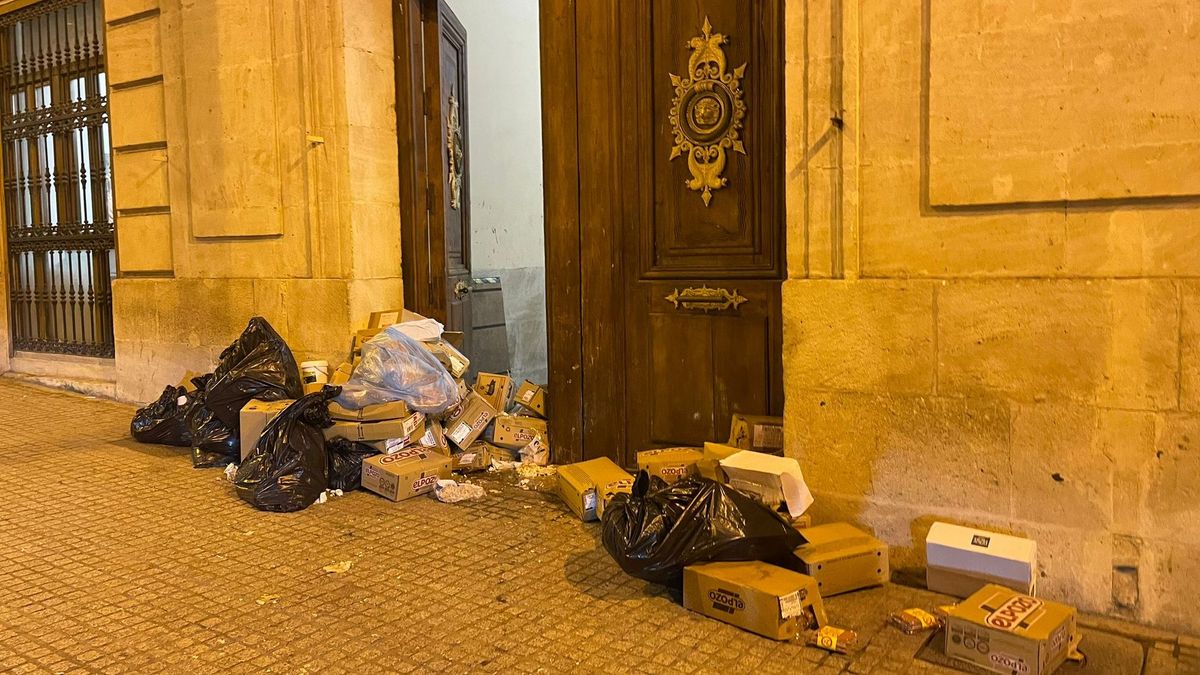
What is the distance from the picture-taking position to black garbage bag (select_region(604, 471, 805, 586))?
3.30 metres

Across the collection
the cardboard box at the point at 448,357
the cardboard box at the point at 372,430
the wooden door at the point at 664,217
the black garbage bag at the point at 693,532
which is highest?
the wooden door at the point at 664,217

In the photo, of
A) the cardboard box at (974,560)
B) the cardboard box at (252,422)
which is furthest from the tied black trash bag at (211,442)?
the cardboard box at (974,560)

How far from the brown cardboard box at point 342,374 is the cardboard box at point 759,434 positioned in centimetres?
237

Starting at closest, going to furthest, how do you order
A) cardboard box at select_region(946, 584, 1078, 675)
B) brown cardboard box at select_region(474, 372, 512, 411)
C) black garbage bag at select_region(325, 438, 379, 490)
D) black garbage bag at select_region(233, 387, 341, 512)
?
cardboard box at select_region(946, 584, 1078, 675) → black garbage bag at select_region(233, 387, 341, 512) → black garbage bag at select_region(325, 438, 379, 490) → brown cardboard box at select_region(474, 372, 512, 411)

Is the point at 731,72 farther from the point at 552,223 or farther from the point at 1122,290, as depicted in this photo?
the point at 1122,290

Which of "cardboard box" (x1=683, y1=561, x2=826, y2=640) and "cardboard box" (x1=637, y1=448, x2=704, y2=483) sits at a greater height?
"cardboard box" (x1=637, y1=448, x2=704, y2=483)

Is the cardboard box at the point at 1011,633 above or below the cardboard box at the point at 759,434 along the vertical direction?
below

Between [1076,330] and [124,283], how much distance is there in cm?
651

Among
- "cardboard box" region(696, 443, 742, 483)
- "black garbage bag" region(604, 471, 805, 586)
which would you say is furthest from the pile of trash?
"black garbage bag" region(604, 471, 805, 586)

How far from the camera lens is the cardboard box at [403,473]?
15.6 ft

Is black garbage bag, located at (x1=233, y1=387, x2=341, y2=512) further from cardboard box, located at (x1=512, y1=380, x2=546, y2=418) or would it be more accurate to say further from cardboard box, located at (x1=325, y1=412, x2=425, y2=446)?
cardboard box, located at (x1=512, y1=380, x2=546, y2=418)

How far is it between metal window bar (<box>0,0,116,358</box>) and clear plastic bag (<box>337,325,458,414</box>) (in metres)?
3.80

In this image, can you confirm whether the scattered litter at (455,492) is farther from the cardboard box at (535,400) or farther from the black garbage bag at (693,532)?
the black garbage bag at (693,532)

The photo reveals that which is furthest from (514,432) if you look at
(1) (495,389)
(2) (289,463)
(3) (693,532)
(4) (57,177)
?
(4) (57,177)
